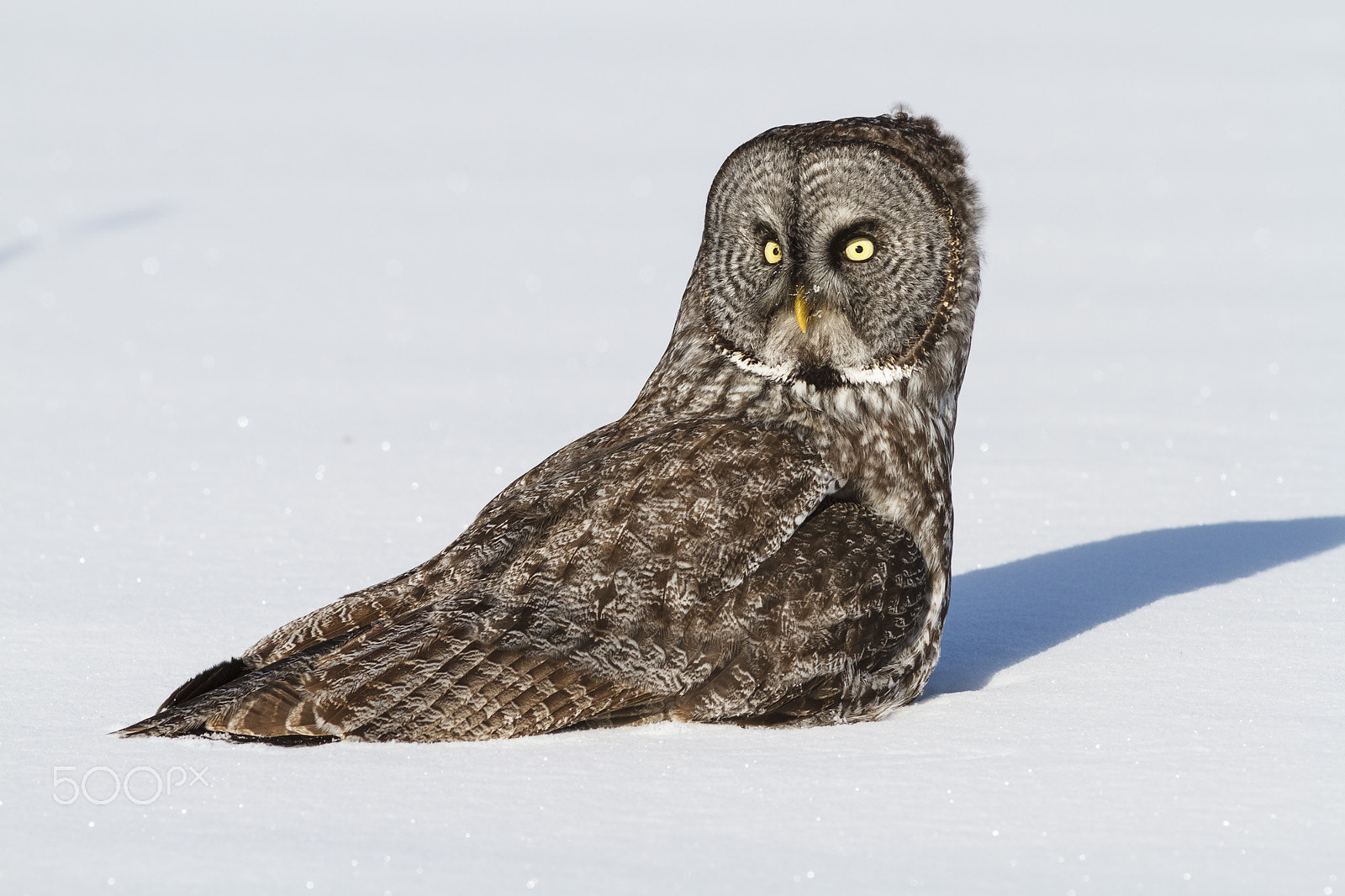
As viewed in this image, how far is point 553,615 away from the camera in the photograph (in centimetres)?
388

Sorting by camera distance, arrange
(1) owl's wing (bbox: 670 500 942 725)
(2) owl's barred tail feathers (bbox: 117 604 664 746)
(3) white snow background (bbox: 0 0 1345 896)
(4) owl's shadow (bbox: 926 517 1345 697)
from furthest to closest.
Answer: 1. (4) owl's shadow (bbox: 926 517 1345 697)
2. (1) owl's wing (bbox: 670 500 942 725)
3. (2) owl's barred tail feathers (bbox: 117 604 664 746)
4. (3) white snow background (bbox: 0 0 1345 896)

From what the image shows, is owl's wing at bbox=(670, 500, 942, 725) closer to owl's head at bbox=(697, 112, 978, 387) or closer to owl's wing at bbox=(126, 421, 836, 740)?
owl's wing at bbox=(126, 421, 836, 740)

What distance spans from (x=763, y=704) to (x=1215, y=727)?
3.49 ft

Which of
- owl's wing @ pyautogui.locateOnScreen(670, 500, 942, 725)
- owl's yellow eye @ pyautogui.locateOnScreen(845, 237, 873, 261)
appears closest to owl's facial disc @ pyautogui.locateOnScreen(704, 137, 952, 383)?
owl's yellow eye @ pyautogui.locateOnScreen(845, 237, 873, 261)

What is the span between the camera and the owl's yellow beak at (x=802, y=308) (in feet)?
14.3

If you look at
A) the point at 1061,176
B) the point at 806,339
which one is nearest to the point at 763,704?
the point at 806,339

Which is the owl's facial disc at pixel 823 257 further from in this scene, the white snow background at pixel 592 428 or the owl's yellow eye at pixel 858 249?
the white snow background at pixel 592 428

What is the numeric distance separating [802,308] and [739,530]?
66 cm

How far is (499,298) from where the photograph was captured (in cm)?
1040

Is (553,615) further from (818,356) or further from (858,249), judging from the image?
(858,249)

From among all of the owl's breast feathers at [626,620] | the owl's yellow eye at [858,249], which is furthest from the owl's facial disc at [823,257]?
the owl's breast feathers at [626,620]

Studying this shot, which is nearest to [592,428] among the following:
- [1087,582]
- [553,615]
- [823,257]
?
[1087,582]

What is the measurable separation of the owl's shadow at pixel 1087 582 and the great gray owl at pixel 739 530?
0.60 metres

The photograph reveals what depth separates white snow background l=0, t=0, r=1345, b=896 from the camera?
10.8 feet
